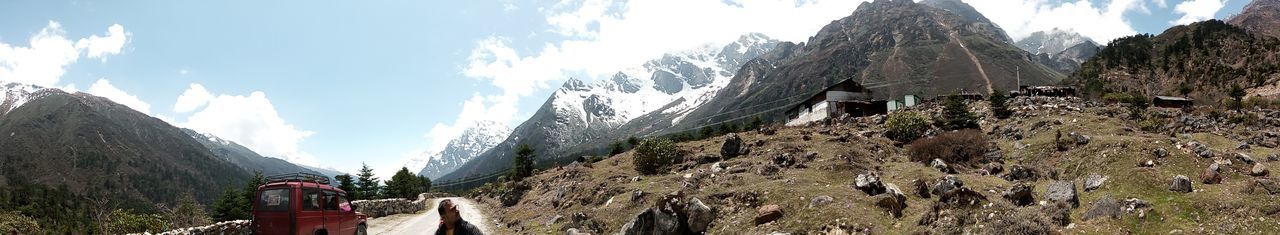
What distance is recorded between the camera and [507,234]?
2886cm

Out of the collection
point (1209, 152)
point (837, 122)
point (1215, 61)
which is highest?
point (1215, 61)

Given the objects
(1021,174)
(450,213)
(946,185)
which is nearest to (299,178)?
(450,213)

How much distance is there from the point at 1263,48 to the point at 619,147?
374 ft

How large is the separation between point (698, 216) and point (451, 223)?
458 inches

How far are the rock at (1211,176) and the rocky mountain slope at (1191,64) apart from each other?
7826 centimetres

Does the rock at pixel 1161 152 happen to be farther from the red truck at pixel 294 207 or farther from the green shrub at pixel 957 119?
the red truck at pixel 294 207

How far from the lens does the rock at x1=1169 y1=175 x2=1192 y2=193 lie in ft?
50.0

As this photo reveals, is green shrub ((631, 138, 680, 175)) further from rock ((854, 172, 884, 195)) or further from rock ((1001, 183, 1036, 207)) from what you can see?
rock ((1001, 183, 1036, 207))

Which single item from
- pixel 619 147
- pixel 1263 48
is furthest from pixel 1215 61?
pixel 619 147

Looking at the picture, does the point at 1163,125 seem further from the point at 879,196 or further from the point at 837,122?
the point at 879,196

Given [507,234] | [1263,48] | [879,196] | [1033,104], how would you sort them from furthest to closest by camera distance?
1. [1263,48]
2. [1033,104]
3. [507,234]
4. [879,196]

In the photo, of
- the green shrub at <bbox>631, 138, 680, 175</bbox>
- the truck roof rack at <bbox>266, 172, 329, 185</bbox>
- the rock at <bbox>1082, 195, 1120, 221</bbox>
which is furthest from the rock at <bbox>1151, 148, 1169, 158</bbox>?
the truck roof rack at <bbox>266, 172, 329, 185</bbox>

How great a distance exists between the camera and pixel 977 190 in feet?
62.6

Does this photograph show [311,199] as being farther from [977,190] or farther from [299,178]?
[977,190]
